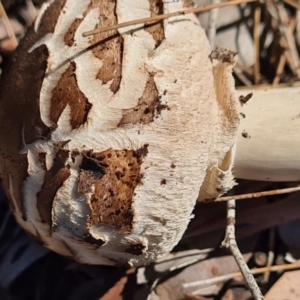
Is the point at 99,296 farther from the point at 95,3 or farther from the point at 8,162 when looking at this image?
the point at 95,3

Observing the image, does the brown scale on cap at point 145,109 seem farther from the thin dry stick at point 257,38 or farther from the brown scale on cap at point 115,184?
the thin dry stick at point 257,38

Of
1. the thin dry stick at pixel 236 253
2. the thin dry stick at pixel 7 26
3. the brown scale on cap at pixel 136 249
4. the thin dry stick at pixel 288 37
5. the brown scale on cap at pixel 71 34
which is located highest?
the thin dry stick at pixel 7 26

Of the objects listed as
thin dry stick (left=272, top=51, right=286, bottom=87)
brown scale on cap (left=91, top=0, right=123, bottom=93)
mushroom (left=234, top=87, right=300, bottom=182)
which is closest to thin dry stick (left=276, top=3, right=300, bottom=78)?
thin dry stick (left=272, top=51, right=286, bottom=87)

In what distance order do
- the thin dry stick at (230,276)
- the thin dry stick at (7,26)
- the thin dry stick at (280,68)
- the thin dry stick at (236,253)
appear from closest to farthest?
the thin dry stick at (236,253) → the thin dry stick at (230,276) → the thin dry stick at (7,26) → the thin dry stick at (280,68)

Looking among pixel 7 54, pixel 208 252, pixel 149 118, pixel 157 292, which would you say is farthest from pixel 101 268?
pixel 7 54

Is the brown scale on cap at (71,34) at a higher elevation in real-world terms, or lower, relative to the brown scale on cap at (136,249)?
higher

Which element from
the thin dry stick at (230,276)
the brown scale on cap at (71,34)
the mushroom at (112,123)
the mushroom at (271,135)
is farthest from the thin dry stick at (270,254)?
the brown scale on cap at (71,34)

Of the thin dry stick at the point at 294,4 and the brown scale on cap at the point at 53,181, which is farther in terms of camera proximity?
the thin dry stick at the point at 294,4

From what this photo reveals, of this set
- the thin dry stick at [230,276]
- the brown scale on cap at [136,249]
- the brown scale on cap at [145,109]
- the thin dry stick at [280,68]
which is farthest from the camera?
the thin dry stick at [280,68]
